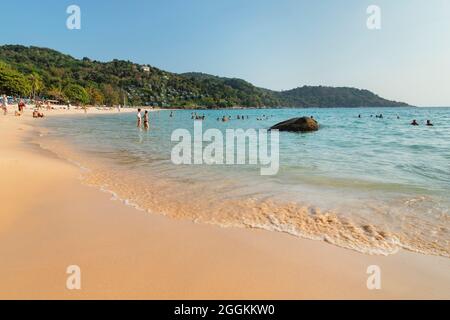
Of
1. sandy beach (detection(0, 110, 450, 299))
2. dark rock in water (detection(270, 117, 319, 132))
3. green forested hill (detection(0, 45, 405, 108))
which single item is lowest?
sandy beach (detection(0, 110, 450, 299))

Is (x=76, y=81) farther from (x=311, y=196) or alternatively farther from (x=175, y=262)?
(x=175, y=262)

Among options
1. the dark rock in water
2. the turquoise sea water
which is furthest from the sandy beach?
the dark rock in water

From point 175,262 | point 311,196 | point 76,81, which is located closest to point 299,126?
point 311,196

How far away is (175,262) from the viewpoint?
355cm

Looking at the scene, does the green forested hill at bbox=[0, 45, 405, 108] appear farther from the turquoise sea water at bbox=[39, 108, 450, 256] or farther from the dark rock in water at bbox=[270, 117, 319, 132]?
the turquoise sea water at bbox=[39, 108, 450, 256]

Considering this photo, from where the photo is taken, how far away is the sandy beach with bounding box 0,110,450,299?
9.86 feet

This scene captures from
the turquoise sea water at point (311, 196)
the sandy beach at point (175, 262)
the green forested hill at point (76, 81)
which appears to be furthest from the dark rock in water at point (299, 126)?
the green forested hill at point (76, 81)

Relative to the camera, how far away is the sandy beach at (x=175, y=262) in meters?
3.01

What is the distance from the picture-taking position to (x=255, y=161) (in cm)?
1140

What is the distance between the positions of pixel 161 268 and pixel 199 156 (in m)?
9.09

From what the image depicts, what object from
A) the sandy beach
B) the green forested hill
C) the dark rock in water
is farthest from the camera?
the green forested hill

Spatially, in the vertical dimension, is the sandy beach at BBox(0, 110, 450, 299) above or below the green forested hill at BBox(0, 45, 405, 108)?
below

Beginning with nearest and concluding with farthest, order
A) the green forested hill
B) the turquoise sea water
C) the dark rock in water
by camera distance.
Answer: the turquoise sea water, the dark rock in water, the green forested hill
